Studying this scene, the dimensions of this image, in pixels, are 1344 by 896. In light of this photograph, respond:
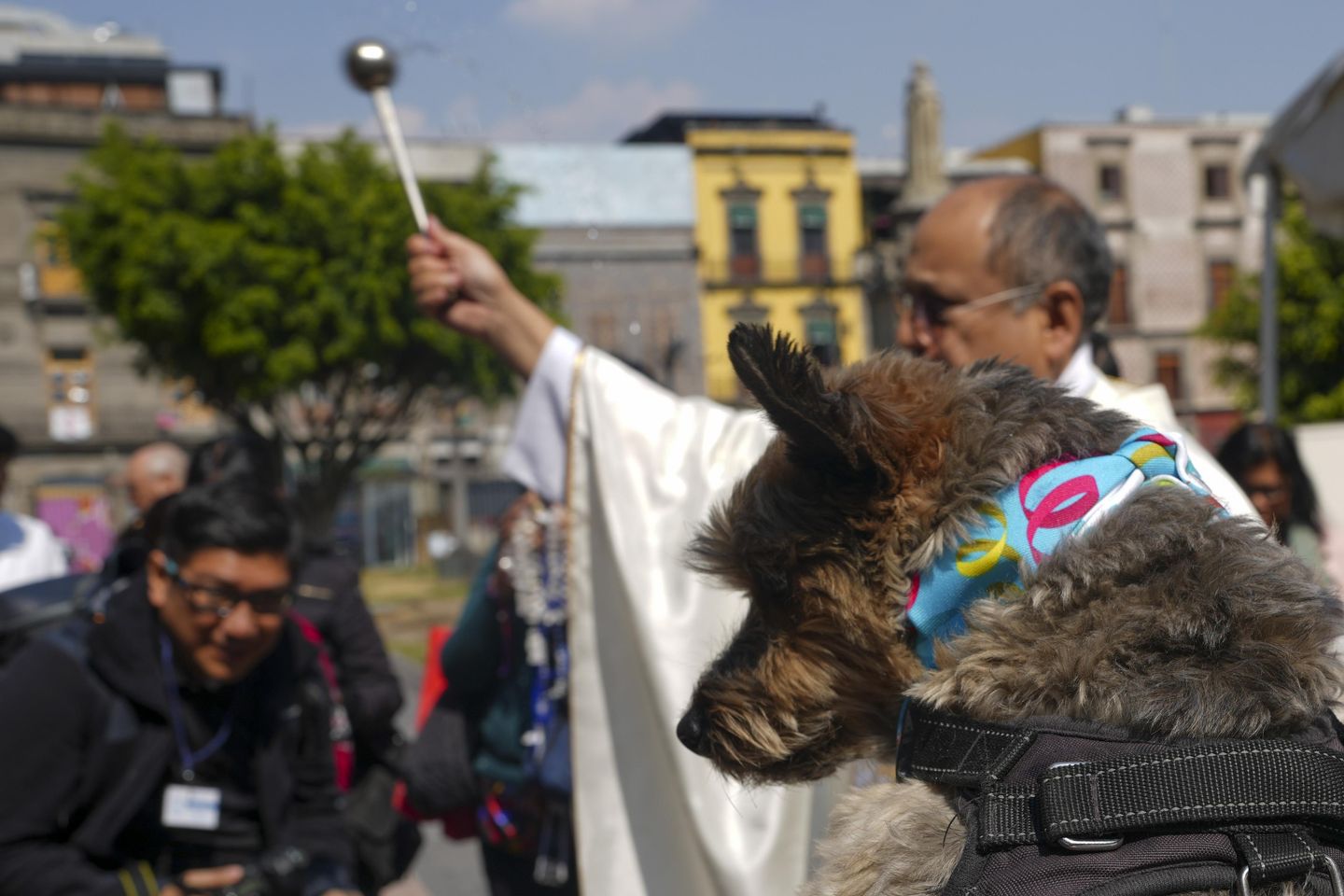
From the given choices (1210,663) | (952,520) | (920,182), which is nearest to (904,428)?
(952,520)

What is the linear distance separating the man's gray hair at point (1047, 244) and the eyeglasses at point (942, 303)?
1 cm

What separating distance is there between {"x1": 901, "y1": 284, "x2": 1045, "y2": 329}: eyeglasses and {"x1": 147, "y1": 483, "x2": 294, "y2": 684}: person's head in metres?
1.70

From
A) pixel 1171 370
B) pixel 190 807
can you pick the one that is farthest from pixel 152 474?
pixel 1171 370

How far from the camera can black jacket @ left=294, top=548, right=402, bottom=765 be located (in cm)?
393

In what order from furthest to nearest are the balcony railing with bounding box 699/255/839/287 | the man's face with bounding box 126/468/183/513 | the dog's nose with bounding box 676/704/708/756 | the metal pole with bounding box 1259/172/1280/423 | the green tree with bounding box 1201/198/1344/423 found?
the balcony railing with bounding box 699/255/839/287 → the green tree with bounding box 1201/198/1344/423 → the metal pole with bounding box 1259/172/1280/423 → the man's face with bounding box 126/468/183/513 → the dog's nose with bounding box 676/704/708/756

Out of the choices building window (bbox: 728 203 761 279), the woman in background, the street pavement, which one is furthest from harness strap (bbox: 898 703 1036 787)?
building window (bbox: 728 203 761 279)

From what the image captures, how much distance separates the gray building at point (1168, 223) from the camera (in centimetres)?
→ 4188

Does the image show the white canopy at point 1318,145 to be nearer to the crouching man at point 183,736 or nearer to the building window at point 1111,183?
the crouching man at point 183,736

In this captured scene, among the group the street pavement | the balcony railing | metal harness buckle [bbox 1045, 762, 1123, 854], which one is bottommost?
the street pavement

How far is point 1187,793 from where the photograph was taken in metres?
1.15

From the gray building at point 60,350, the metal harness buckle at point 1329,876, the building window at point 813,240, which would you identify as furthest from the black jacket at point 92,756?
the building window at point 813,240

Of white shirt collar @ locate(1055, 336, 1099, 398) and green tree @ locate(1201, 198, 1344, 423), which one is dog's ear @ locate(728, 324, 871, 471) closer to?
white shirt collar @ locate(1055, 336, 1099, 398)

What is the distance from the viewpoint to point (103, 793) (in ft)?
9.78

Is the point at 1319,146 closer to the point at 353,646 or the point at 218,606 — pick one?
the point at 353,646
